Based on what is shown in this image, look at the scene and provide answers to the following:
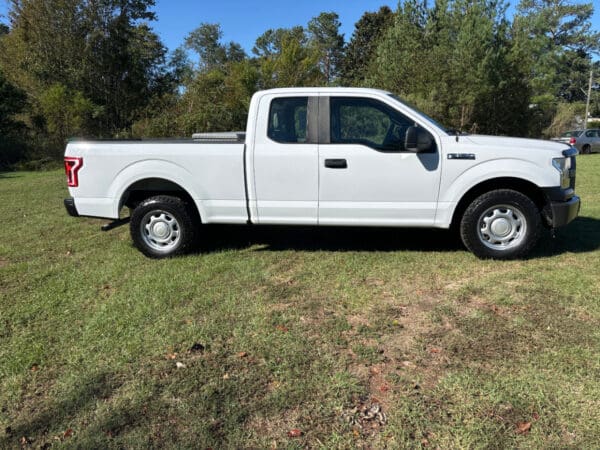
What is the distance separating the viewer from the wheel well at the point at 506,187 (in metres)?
5.06

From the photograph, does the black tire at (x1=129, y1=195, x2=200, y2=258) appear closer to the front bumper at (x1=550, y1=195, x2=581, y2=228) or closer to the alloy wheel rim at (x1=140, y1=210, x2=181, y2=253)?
the alloy wheel rim at (x1=140, y1=210, x2=181, y2=253)

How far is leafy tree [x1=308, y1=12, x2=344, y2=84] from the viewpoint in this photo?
5922cm

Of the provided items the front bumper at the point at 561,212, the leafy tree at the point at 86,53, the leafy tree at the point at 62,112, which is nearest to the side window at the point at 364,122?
the front bumper at the point at 561,212

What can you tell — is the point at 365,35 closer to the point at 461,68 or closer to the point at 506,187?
the point at 461,68

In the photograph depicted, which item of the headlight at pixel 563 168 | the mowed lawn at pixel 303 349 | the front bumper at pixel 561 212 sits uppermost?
the headlight at pixel 563 168

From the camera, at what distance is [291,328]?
369 centimetres

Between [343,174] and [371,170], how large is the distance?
0.30 m

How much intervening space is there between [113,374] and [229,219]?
8.33 ft

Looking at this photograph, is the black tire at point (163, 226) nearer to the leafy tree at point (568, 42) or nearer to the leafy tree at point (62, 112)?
the leafy tree at point (62, 112)

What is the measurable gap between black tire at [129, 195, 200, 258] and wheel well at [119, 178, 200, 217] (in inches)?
3.8

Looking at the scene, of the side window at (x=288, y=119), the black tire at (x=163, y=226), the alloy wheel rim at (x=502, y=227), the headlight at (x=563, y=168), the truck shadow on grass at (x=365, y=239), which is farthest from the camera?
the truck shadow on grass at (x=365, y=239)

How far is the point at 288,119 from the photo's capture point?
5.23 m

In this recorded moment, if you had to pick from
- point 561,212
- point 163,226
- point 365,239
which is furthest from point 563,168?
point 163,226

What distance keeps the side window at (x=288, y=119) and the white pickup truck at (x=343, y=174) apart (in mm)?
11
